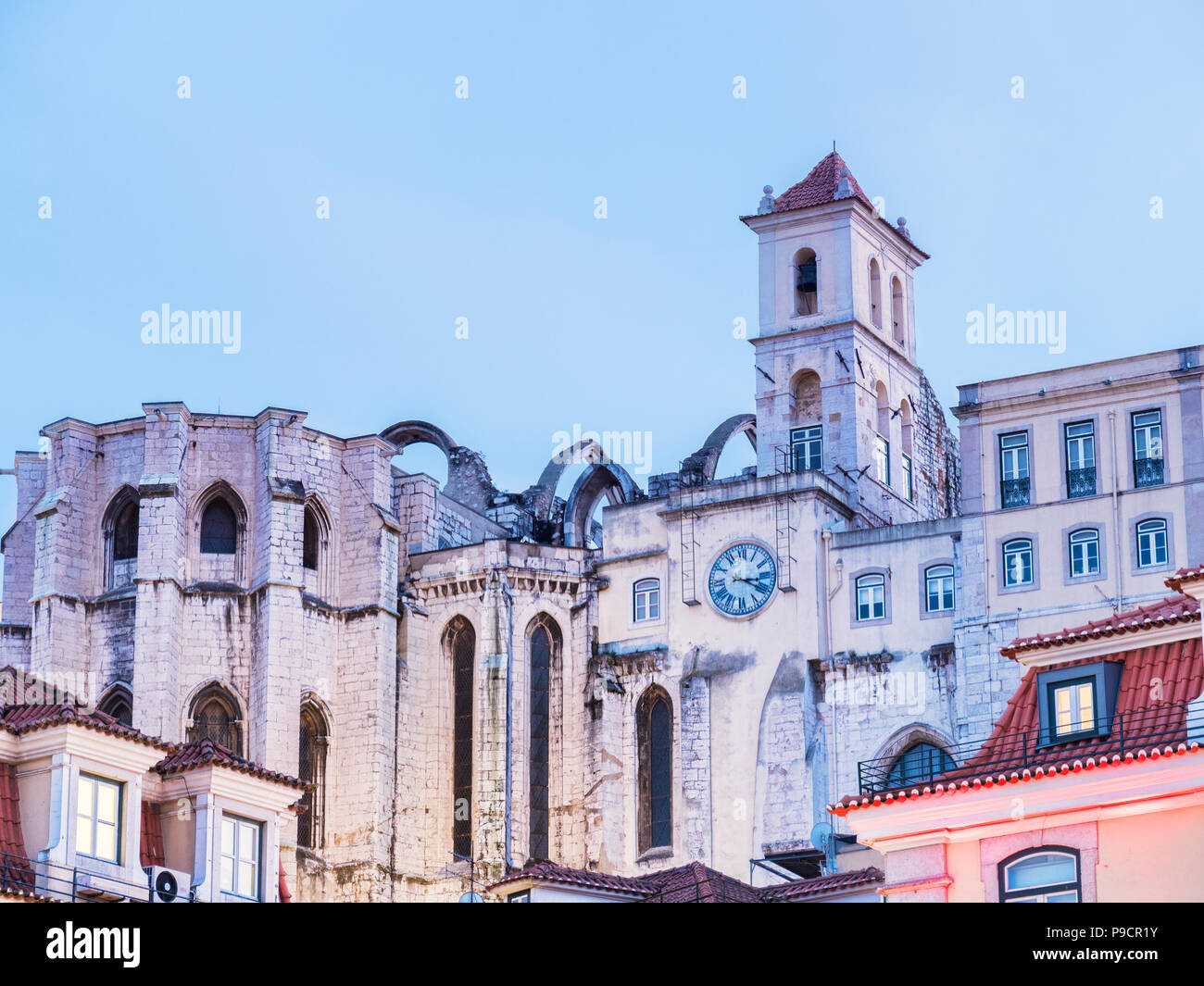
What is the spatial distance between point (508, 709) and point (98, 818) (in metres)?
36.6

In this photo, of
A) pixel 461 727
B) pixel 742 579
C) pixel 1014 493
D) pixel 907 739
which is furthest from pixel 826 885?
pixel 461 727

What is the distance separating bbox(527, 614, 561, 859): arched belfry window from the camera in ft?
272

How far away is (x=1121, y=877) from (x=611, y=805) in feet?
137

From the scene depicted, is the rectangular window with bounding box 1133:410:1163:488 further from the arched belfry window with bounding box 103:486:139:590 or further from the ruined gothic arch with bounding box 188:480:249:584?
the arched belfry window with bounding box 103:486:139:590

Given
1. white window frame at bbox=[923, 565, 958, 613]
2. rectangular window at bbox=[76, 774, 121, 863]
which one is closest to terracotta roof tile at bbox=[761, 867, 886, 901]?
rectangular window at bbox=[76, 774, 121, 863]

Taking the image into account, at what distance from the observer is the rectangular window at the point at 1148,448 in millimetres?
75438

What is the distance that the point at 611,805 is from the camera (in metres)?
81.4

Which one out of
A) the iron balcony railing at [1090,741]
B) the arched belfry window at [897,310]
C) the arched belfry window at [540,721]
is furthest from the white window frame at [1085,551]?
the iron balcony railing at [1090,741]

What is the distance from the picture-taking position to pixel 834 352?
8594 centimetres

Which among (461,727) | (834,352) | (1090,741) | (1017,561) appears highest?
(834,352)

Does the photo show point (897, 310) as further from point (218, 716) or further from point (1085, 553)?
point (218, 716)

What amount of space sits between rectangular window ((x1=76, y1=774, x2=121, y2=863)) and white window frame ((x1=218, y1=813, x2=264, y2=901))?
6.79ft

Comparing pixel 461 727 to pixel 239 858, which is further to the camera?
pixel 461 727

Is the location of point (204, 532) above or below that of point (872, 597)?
above
